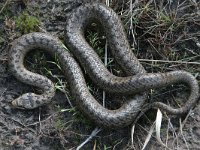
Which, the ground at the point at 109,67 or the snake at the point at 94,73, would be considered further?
the ground at the point at 109,67

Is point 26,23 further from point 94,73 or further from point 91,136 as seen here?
point 91,136

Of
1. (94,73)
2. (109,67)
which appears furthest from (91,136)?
(109,67)

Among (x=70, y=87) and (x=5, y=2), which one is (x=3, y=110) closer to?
(x=70, y=87)

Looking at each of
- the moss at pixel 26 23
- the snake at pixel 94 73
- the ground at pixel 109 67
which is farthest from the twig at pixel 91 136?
the moss at pixel 26 23

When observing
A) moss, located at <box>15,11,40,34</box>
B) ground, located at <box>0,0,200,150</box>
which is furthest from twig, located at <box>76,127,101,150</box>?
moss, located at <box>15,11,40,34</box>

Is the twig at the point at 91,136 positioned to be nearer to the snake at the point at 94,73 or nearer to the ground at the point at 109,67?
the ground at the point at 109,67

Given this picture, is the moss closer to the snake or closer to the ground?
the ground

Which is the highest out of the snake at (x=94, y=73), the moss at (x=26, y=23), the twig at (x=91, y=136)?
the moss at (x=26, y=23)
